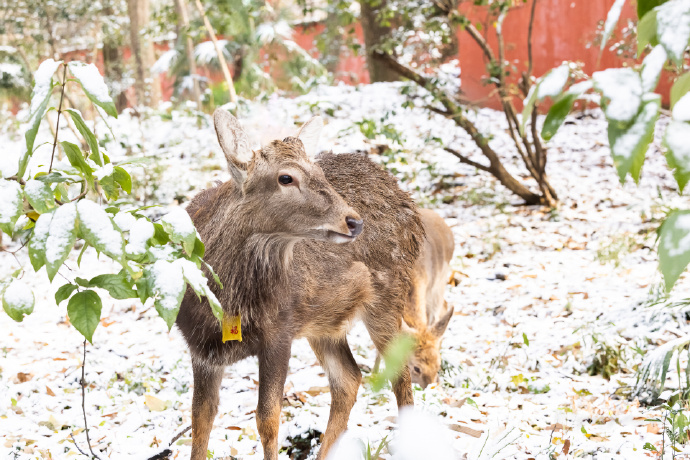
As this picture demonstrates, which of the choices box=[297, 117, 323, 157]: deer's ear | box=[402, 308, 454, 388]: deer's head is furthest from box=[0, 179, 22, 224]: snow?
box=[402, 308, 454, 388]: deer's head

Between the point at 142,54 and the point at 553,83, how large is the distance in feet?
45.8

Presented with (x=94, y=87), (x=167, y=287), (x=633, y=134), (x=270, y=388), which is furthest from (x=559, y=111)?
(x=270, y=388)

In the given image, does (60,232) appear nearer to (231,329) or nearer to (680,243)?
(680,243)

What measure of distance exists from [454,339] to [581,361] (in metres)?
1.15

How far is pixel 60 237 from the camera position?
1.58 meters

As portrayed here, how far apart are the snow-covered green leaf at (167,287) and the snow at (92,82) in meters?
0.44

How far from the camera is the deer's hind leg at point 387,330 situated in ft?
13.2

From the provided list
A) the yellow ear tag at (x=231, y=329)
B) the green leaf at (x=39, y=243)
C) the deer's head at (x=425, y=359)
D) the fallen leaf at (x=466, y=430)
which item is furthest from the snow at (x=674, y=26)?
the deer's head at (x=425, y=359)

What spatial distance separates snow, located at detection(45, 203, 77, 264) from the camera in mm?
1551

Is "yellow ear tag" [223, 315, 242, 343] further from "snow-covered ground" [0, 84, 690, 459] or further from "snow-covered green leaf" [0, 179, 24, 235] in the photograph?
"snow-covered green leaf" [0, 179, 24, 235]

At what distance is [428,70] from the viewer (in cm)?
1307

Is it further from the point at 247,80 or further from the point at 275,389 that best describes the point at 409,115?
the point at 275,389

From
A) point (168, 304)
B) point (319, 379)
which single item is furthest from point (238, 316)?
point (319, 379)

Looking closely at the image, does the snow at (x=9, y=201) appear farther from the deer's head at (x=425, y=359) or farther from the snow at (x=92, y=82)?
the deer's head at (x=425, y=359)
